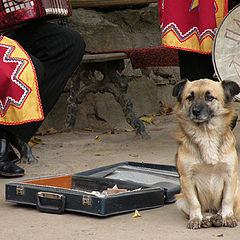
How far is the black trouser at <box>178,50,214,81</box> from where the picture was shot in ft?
14.8

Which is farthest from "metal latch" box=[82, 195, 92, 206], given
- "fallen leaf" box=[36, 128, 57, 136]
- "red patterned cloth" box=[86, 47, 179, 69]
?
"fallen leaf" box=[36, 128, 57, 136]

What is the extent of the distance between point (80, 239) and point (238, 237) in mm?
732

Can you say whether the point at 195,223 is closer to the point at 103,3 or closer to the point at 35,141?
the point at 35,141

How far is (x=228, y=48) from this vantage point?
4230mm

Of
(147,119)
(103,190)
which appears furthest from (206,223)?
(147,119)

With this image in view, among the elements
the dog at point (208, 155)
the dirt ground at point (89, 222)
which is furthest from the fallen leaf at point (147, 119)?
the dog at point (208, 155)

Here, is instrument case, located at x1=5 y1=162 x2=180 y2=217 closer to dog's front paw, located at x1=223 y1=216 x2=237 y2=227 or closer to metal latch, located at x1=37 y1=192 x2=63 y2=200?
metal latch, located at x1=37 y1=192 x2=63 y2=200

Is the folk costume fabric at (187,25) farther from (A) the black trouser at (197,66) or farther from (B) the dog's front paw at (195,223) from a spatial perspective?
(B) the dog's front paw at (195,223)

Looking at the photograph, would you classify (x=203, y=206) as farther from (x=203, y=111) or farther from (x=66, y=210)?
(x=66, y=210)

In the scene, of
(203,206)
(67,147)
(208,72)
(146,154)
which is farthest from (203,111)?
(67,147)

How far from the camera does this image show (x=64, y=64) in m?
4.59

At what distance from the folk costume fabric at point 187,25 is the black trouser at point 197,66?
124 mm

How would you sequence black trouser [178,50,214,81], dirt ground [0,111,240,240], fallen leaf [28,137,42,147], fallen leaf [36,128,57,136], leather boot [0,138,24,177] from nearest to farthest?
dirt ground [0,111,240,240] < leather boot [0,138,24,177] < black trouser [178,50,214,81] < fallen leaf [28,137,42,147] < fallen leaf [36,128,57,136]

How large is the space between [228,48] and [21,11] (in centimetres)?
150
